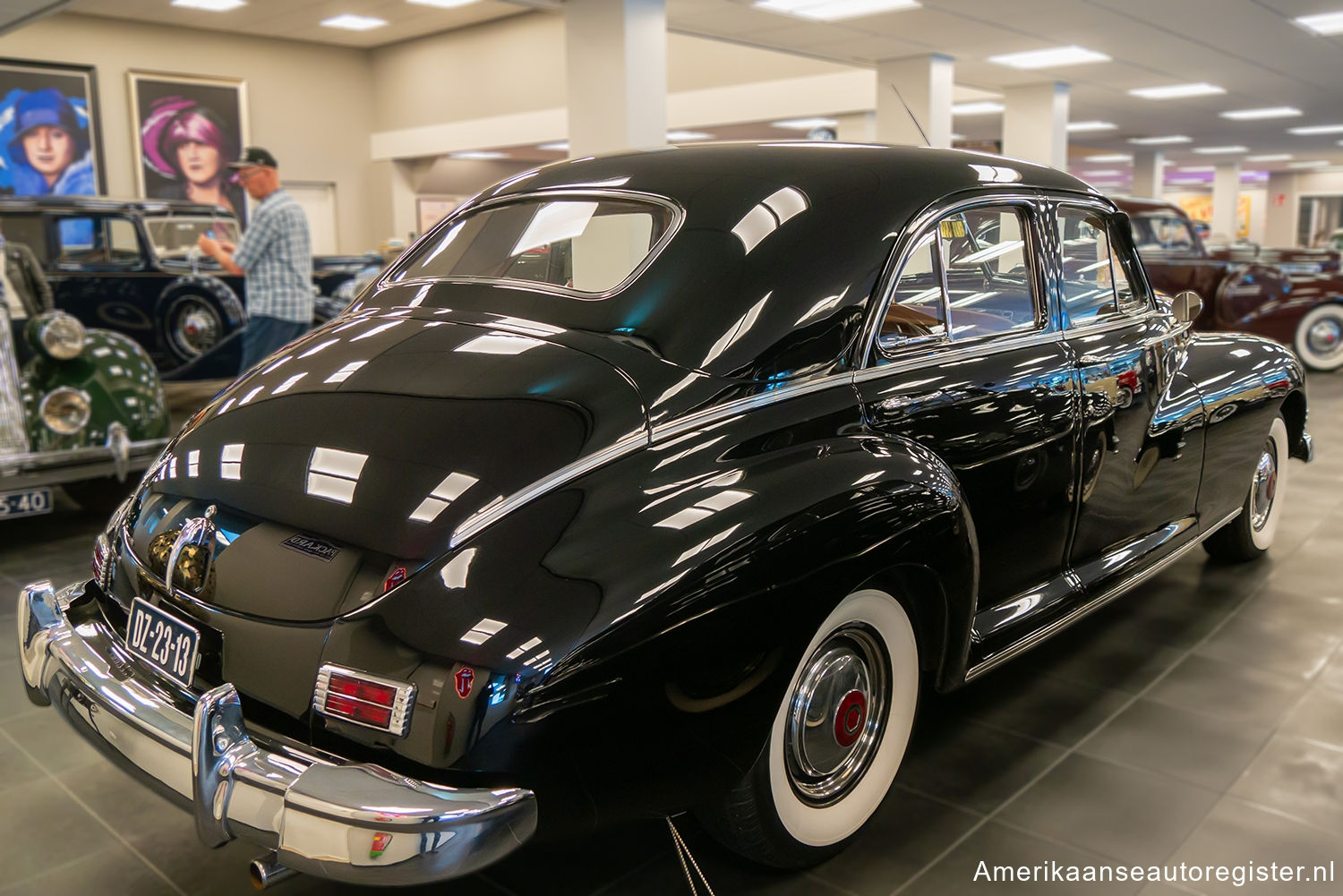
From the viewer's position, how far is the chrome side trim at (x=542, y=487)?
1.76m

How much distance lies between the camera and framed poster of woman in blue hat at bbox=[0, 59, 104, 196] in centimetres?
1549

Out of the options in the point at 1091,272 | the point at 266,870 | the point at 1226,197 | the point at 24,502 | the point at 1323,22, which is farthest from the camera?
the point at 1226,197

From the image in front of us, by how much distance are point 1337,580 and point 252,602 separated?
13.6 feet

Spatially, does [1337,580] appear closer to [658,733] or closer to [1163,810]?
[1163,810]

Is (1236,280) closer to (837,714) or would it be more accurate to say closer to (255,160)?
(255,160)

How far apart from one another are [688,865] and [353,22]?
58.2 ft

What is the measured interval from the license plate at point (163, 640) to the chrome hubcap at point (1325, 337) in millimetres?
12357

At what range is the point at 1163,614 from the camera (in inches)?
150

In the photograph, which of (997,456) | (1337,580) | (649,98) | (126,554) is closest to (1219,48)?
(649,98)

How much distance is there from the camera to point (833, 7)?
886 centimetres

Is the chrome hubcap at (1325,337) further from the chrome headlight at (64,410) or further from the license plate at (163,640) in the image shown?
the license plate at (163,640)

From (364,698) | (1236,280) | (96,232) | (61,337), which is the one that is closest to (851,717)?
(364,698)

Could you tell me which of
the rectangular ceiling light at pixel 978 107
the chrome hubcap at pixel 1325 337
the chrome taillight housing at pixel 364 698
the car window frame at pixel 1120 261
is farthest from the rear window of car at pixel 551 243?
the rectangular ceiling light at pixel 978 107

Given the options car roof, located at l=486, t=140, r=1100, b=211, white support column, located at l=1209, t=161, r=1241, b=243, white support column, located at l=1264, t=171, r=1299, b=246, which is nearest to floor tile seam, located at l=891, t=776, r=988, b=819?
car roof, located at l=486, t=140, r=1100, b=211
